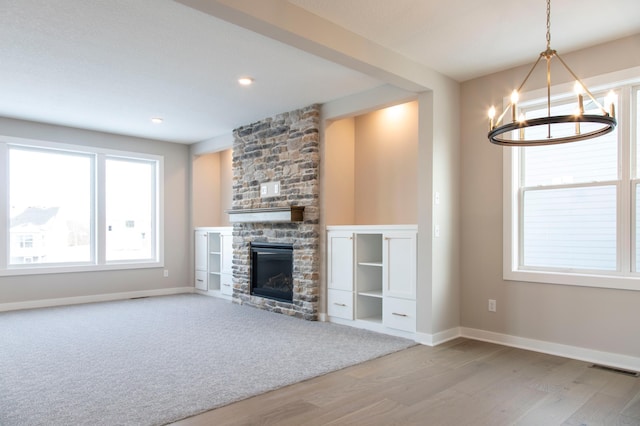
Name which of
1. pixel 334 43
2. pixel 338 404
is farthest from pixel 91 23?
pixel 338 404

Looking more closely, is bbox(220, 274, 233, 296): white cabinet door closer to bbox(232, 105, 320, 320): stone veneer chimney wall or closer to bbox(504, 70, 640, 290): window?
bbox(232, 105, 320, 320): stone veneer chimney wall

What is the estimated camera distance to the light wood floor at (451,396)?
8.41ft

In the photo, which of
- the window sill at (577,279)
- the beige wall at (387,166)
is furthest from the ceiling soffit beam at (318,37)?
the window sill at (577,279)

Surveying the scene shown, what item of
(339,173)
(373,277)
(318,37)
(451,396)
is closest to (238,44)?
(318,37)

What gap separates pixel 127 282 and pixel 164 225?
1.10 meters

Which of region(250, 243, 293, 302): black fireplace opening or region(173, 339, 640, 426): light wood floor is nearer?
region(173, 339, 640, 426): light wood floor

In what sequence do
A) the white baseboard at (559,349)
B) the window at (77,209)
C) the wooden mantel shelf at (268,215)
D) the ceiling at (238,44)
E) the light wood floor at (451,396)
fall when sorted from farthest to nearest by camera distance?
the window at (77,209), the wooden mantel shelf at (268,215), the white baseboard at (559,349), the ceiling at (238,44), the light wood floor at (451,396)

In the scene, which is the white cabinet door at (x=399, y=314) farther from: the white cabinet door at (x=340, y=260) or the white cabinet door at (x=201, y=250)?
the white cabinet door at (x=201, y=250)

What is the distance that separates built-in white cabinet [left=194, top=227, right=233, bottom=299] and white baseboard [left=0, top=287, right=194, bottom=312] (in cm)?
46

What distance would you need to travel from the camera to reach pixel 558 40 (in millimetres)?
3518

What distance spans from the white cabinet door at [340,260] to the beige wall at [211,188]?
127 inches

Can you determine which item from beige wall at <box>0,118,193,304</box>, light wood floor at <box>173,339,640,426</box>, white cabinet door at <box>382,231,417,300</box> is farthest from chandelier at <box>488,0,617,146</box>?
beige wall at <box>0,118,193,304</box>

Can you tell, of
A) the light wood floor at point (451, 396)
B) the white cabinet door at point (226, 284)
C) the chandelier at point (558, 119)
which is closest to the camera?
the chandelier at point (558, 119)

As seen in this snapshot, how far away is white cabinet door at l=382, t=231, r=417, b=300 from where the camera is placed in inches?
171
